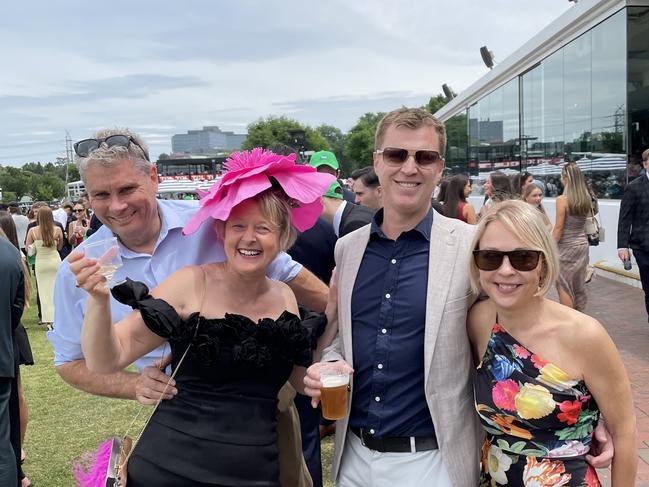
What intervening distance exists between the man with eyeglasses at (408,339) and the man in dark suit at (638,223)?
531 centimetres

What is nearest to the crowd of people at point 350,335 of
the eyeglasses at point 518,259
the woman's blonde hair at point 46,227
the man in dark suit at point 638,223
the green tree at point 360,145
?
the eyeglasses at point 518,259

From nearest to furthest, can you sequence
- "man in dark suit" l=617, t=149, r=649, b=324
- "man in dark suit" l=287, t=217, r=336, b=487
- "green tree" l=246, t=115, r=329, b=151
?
"man in dark suit" l=287, t=217, r=336, b=487 < "man in dark suit" l=617, t=149, r=649, b=324 < "green tree" l=246, t=115, r=329, b=151

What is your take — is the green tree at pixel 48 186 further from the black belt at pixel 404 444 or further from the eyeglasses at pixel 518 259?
the eyeglasses at pixel 518 259

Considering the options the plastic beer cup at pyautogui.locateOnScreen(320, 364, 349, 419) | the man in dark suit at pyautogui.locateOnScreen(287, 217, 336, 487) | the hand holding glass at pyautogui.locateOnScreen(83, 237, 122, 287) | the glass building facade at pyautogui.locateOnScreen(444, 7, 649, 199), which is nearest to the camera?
the hand holding glass at pyautogui.locateOnScreen(83, 237, 122, 287)

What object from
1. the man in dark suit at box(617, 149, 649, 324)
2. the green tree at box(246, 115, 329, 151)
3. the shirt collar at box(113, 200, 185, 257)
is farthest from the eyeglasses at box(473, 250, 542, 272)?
the green tree at box(246, 115, 329, 151)

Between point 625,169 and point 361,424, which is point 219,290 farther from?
point 625,169

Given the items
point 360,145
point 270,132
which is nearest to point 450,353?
point 270,132

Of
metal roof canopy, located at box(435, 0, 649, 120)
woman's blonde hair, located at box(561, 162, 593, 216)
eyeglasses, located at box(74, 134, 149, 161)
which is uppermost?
metal roof canopy, located at box(435, 0, 649, 120)

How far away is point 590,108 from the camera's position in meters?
11.9

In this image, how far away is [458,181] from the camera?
24.6 feet

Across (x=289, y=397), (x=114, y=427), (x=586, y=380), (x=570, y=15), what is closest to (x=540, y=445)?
(x=586, y=380)

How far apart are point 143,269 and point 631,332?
6.75 m

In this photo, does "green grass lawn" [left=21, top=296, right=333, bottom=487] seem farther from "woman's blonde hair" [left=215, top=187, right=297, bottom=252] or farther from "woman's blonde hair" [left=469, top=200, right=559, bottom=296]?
"woman's blonde hair" [left=469, top=200, right=559, bottom=296]

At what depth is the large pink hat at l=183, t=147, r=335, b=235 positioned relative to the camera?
2016mm
